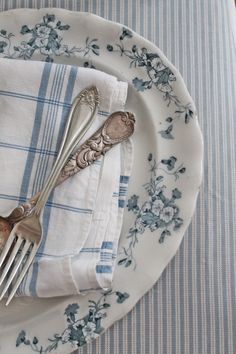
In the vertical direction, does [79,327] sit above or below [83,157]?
below

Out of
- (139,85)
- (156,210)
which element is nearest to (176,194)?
(156,210)

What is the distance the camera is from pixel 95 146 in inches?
23.4

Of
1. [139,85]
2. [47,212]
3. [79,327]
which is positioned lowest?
[79,327]

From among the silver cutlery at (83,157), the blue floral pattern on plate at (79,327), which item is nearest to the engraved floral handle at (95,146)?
the silver cutlery at (83,157)

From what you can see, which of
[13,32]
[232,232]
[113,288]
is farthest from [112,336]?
[13,32]

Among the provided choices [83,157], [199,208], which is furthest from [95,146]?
[199,208]

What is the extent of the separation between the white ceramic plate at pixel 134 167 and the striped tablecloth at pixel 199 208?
0.9 inches

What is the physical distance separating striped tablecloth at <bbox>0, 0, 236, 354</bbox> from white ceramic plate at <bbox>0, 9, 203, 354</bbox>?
0.9 inches

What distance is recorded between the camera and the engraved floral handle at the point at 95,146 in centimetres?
57

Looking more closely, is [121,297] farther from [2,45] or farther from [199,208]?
[2,45]

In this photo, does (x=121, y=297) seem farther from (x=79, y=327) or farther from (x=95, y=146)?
(x=95, y=146)

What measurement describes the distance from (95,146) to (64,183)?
0.05m

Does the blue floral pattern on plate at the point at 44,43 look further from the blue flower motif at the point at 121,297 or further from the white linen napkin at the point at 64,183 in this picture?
the blue flower motif at the point at 121,297

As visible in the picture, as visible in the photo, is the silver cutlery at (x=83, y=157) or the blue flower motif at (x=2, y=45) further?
the blue flower motif at (x=2, y=45)
